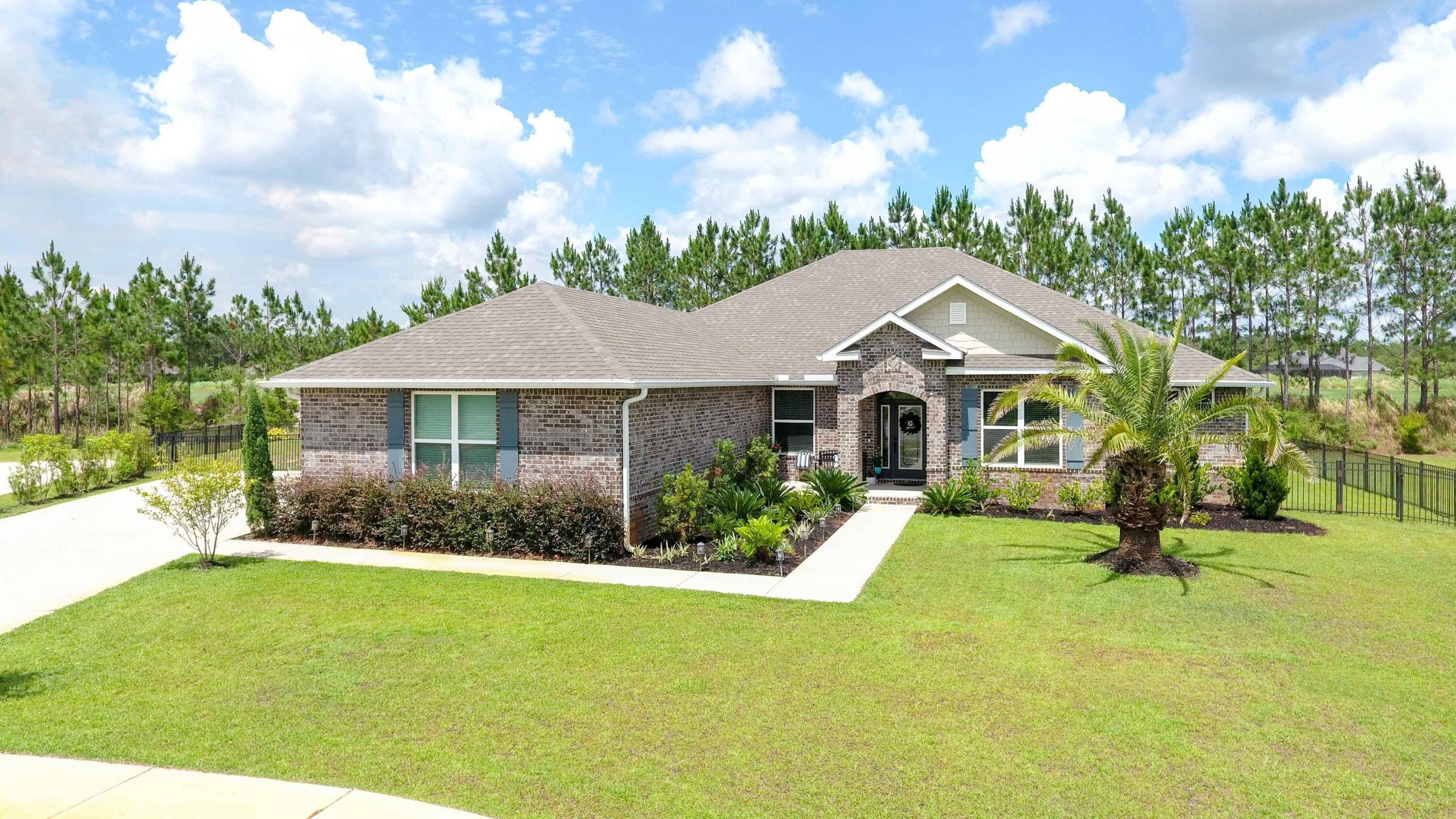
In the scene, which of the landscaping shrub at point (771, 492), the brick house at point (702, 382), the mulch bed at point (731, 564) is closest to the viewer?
the mulch bed at point (731, 564)

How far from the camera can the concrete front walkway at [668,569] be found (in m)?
10.5

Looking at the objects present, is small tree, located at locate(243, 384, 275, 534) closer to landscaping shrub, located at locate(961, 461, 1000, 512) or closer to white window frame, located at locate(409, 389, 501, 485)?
white window frame, located at locate(409, 389, 501, 485)

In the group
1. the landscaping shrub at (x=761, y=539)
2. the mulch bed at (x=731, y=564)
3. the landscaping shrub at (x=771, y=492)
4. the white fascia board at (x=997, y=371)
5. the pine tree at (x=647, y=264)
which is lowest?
the mulch bed at (x=731, y=564)

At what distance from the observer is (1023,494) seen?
642 inches

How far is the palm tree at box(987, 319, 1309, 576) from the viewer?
432 inches

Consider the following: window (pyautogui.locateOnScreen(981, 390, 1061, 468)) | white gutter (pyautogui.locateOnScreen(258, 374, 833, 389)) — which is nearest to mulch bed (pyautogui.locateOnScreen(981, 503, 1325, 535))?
window (pyautogui.locateOnScreen(981, 390, 1061, 468))

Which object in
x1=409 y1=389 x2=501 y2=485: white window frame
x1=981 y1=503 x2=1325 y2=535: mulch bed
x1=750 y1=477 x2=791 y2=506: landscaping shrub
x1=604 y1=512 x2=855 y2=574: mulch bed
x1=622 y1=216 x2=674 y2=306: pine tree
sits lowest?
x1=604 y1=512 x2=855 y2=574: mulch bed

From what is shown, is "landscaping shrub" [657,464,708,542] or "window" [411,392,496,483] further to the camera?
"window" [411,392,496,483]

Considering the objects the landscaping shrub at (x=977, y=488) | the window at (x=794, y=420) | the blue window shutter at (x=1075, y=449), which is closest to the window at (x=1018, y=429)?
the blue window shutter at (x=1075, y=449)

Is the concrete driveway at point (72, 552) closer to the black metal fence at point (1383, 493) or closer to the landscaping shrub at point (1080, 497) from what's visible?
the landscaping shrub at point (1080, 497)

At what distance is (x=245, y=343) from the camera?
1855 inches

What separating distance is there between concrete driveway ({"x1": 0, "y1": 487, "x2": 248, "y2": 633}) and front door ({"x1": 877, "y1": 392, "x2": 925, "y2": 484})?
1435cm

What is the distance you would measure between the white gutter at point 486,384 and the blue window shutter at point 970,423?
235 inches

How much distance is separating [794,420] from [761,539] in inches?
346
